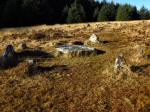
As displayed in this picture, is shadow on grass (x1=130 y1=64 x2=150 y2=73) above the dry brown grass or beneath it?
above

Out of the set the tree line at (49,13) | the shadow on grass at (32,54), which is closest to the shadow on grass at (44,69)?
the shadow on grass at (32,54)

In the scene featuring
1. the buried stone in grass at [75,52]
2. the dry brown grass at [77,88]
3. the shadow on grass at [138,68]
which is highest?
the buried stone in grass at [75,52]

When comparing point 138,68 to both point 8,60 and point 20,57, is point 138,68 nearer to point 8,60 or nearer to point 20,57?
point 8,60

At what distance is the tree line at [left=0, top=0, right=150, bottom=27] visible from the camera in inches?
2746


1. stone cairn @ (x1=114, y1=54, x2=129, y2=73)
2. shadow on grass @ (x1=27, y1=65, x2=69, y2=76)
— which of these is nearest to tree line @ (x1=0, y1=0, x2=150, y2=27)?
shadow on grass @ (x1=27, y1=65, x2=69, y2=76)

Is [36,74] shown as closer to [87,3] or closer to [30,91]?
[30,91]

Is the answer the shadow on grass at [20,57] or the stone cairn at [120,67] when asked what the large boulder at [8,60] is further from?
the stone cairn at [120,67]

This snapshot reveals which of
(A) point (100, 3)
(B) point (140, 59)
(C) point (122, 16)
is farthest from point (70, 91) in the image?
(A) point (100, 3)

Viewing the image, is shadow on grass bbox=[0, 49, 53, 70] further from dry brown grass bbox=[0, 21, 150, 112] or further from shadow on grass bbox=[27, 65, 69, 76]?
shadow on grass bbox=[27, 65, 69, 76]

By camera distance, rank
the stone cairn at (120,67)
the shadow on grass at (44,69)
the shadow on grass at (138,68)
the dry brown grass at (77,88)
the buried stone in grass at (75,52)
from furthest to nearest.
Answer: the buried stone in grass at (75,52), the shadow on grass at (44,69), the shadow on grass at (138,68), the stone cairn at (120,67), the dry brown grass at (77,88)

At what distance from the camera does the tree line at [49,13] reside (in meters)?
69.8

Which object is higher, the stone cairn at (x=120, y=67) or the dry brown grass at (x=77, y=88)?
the stone cairn at (x=120, y=67)

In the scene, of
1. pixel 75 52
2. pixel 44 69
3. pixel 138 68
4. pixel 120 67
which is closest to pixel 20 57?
pixel 75 52

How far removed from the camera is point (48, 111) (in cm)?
1345
